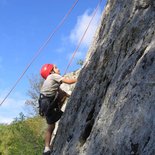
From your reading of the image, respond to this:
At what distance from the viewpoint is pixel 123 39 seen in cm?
642

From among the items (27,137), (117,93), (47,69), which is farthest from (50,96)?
(27,137)

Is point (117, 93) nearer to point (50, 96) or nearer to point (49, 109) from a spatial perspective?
point (50, 96)

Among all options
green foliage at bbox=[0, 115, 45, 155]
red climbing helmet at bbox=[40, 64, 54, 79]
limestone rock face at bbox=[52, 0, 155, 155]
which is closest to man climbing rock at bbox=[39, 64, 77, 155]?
red climbing helmet at bbox=[40, 64, 54, 79]

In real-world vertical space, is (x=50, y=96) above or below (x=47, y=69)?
below

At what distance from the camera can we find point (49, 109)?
887 centimetres

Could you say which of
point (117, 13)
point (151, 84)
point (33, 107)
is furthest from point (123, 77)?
point (33, 107)

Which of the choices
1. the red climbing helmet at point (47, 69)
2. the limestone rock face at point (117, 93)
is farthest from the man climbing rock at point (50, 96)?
the limestone rock face at point (117, 93)

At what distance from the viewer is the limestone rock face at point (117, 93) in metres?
4.50

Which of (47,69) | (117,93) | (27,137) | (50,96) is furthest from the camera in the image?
(27,137)

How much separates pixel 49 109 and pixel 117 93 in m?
3.69

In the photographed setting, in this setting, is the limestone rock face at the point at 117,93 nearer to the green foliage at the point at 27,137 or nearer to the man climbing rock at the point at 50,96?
the man climbing rock at the point at 50,96

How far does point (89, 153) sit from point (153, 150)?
5.68 feet

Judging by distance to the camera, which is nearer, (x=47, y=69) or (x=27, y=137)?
(x=47, y=69)

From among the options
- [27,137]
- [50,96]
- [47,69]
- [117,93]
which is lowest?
[117,93]
